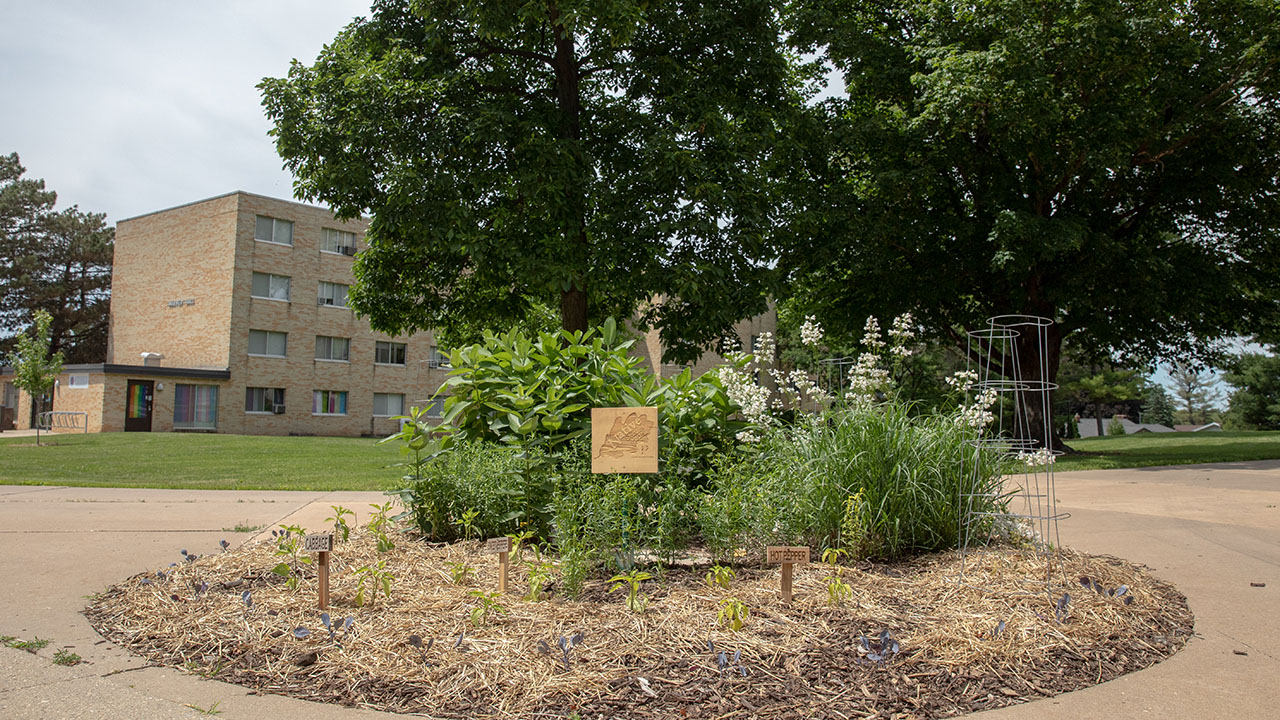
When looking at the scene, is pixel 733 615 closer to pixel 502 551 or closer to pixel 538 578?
pixel 538 578

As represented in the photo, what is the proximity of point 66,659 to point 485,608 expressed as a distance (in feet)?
5.92

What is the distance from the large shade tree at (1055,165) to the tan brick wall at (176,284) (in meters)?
27.4

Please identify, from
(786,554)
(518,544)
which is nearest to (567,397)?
(518,544)

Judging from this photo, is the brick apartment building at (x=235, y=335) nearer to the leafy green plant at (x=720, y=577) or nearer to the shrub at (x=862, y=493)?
the shrub at (x=862, y=493)

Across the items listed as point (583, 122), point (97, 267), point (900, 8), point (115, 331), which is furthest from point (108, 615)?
point (97, 267)

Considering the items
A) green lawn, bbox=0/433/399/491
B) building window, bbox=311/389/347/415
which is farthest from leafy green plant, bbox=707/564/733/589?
building window, bbox=311/389/347/415

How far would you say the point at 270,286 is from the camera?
36406 millimetres

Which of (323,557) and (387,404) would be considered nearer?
(323,557)

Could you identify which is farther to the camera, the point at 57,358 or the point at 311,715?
the point at 57,358

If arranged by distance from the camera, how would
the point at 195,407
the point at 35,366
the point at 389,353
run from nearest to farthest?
1. the point at 35,366
2. the point at 195,407
3. the point at 389,353

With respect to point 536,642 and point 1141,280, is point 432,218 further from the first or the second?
point 1141,280

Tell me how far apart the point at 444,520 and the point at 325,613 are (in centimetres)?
187

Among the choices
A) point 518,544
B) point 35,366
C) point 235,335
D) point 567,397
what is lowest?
point 518,544

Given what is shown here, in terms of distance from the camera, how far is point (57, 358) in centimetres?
2706
